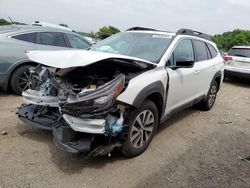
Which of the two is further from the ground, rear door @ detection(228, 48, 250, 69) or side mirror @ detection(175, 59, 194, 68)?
side mirror @ detection(175, 59, 194, 68)

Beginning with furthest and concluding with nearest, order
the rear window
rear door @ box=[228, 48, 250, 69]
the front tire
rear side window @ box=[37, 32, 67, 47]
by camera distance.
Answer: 1. the rear window
2. rear door @ box=[228, 48, 250, 69]
3. rear side window @ box=[37, 32, 67, 47]
4. the front tire

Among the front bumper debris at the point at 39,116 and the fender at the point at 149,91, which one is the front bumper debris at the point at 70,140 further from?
the fender at the point at 149,91

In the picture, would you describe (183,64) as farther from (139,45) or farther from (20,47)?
(20,47)

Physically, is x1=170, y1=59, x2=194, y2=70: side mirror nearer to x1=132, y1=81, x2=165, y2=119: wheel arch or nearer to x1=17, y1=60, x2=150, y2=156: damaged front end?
x1=132, y1=81, x2=165, y2=119: wheel arch

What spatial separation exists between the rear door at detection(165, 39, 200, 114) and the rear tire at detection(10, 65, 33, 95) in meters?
3.48

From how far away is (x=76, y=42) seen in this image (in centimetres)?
830

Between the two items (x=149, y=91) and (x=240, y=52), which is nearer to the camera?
(x=149, y=91)

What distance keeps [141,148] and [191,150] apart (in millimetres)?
973

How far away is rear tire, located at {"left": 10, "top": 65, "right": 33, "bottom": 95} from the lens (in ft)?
22.4

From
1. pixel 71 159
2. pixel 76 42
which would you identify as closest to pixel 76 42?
pixel 76 42

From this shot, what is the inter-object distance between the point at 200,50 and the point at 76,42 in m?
3.51

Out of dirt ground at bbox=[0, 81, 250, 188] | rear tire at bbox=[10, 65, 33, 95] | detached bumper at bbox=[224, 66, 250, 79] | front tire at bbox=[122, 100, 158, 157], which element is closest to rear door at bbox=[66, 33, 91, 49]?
rear tire at bbox=[10, 65, 33, 95]

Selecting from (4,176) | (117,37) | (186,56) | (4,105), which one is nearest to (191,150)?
(186,56)

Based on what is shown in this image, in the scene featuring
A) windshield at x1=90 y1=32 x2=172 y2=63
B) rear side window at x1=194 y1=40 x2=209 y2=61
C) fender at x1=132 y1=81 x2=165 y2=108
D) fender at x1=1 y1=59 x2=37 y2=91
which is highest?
windshield at x1=90 y1=32 x2=172 y2=63
